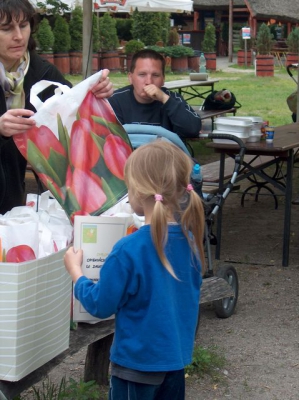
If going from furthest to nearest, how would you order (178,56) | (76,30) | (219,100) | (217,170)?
(178,56)
(76,30)
(219,100)
(217,170)

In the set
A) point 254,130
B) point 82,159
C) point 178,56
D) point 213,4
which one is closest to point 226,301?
point 254,130

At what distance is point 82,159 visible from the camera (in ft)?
9.73

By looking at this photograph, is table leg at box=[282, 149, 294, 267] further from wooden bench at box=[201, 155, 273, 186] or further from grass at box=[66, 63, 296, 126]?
grass at box=[66, 63, 296, 126]

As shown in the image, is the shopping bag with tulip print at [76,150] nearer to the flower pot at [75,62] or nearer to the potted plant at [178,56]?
the flower pot at [75,62]

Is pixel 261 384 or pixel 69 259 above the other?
pixel 69 259

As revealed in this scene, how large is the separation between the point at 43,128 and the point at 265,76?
2560 cm

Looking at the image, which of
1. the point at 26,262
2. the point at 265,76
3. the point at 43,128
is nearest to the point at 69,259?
the point at 26,262

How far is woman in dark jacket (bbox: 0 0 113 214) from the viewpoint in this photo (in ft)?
9.95

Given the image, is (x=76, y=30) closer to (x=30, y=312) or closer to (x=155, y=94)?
(x=155, y=94)

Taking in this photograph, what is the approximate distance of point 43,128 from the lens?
289cm

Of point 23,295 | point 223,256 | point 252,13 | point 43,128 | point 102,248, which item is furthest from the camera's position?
point 252,13

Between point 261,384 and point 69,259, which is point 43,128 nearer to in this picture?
point 69,259

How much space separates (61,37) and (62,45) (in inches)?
13.5

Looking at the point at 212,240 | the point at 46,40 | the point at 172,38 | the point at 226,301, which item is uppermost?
the point at 172,38
